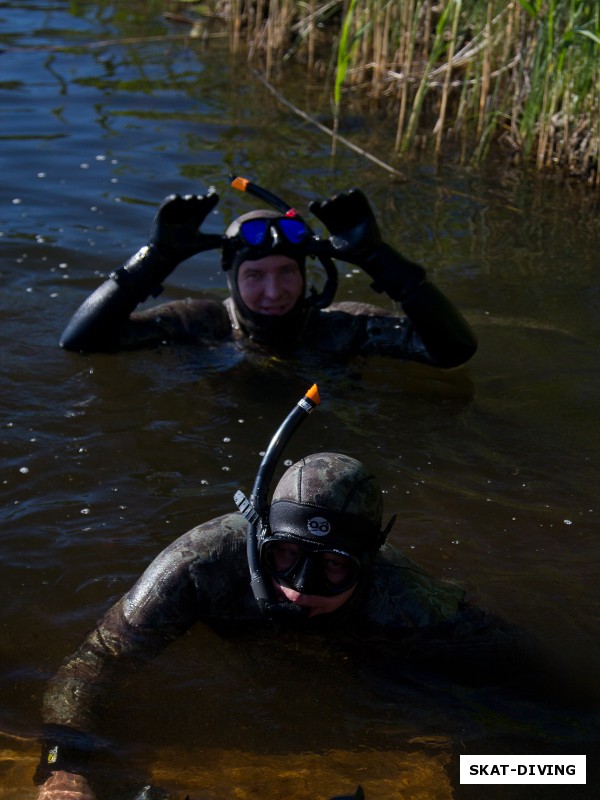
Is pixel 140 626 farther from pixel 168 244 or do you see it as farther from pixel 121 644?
pixel 168 244

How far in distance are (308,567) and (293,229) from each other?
2.28m

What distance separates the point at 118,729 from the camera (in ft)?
10.8

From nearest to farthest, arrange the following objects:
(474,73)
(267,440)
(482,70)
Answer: (267,440), (482,70), (474,73)

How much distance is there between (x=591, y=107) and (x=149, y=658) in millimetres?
4912

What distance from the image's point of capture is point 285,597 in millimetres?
3248

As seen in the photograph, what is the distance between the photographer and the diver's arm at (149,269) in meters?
5.09

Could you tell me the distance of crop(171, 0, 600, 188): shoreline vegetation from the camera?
7.05m

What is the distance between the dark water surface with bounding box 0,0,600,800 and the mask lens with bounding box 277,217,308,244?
653 millimetres

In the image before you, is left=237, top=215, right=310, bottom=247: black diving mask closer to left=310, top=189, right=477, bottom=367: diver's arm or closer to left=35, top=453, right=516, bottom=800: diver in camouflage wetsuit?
left=310, top=189, right=477, bottom=367: diver's arm

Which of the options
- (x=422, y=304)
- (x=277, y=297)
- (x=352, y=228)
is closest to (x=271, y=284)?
(x=277, y=297)

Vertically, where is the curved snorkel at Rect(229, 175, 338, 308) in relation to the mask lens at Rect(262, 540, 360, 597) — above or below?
above

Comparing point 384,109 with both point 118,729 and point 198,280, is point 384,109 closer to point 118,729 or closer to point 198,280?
point 198,280

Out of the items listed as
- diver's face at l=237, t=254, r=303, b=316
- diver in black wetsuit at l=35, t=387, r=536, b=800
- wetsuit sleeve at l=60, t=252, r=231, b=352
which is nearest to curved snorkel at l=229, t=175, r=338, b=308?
diver's face at l=237, t=254, r=303, b=316

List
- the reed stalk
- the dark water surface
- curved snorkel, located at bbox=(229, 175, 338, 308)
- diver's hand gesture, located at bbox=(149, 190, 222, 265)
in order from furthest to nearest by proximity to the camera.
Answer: the reed stalk
diver's hand gesture, located at bbox=(149, 190, 222, 265)
curved snorkel, located at bbox=(229, 175, 338, 308)
the dark water surface
